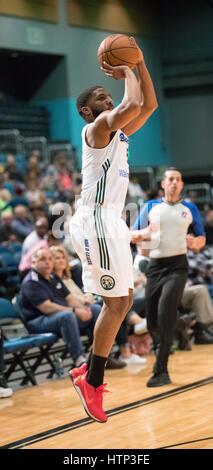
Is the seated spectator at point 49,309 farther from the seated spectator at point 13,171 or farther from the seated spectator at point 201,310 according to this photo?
the seated spectator at point 13,171

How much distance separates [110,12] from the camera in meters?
23.3

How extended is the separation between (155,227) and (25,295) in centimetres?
155

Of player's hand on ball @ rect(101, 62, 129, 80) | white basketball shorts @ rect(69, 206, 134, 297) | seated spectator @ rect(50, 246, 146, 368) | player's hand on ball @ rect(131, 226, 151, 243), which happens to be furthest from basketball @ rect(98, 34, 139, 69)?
seated spectator @ rect(50, 246, 146, 368)

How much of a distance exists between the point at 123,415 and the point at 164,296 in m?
1.58

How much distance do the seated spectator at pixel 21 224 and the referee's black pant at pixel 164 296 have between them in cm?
582

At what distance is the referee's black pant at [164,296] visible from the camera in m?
7.62

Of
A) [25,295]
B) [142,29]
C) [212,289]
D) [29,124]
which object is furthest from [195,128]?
[25,295]

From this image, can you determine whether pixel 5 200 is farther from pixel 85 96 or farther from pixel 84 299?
pixel 85 96

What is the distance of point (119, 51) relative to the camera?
4875mm

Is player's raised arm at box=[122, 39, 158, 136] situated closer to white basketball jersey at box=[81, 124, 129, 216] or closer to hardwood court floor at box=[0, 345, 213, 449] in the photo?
white basketball jersey at box=[81, 124, 129, 216]

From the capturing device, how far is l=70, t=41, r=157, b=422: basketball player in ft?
16.4

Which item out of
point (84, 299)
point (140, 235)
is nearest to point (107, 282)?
point (140, 235)

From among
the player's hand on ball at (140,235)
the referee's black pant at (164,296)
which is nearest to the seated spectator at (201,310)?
the referee's black pant at (164,296)

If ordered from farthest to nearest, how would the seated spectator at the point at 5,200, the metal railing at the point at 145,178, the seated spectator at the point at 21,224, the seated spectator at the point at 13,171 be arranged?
1. the metal railing at the point at 145,178
2. the seated spectator at the point at 13,171
3. the seated spectator at the point at 5,200
4. the seated spectator at the point at 21,224
